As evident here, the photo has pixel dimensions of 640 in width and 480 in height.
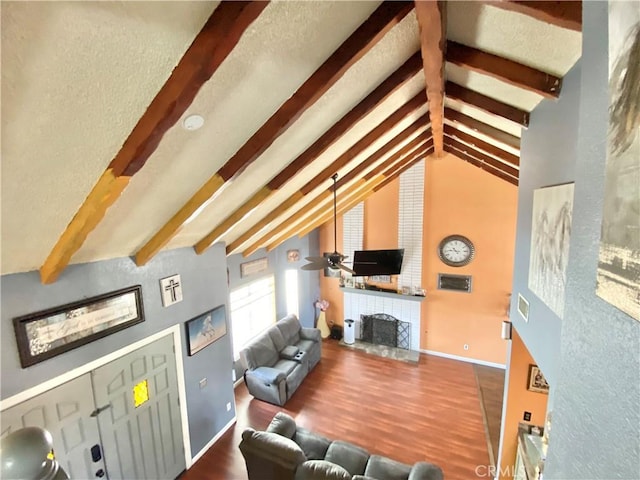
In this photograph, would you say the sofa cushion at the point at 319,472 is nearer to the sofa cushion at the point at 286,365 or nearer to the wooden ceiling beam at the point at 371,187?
the sofa cushion at the point at 286,365

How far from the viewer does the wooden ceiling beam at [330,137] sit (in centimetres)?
233

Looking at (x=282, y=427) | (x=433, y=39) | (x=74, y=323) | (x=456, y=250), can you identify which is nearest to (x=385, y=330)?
(x=456, y=250)

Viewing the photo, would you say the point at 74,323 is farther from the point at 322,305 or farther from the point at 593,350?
the point at 322,305

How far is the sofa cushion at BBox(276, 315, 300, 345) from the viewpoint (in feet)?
21.6

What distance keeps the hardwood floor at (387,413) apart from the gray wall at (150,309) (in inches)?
20.6

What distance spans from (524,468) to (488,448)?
1.52 metres

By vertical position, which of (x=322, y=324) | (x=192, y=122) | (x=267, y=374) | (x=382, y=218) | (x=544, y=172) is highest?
(x=192, y=122)

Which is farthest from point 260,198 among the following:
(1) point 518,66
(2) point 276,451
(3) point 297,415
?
(3) point 297,415

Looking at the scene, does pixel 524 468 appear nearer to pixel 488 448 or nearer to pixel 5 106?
pixel 488 448

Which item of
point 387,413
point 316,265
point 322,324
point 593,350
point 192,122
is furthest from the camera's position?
point 322,324

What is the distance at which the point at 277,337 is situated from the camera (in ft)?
20.8

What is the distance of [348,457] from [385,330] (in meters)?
4.19

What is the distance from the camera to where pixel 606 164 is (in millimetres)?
797

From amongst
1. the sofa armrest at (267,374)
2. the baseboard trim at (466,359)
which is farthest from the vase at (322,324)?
the sofa armrest at (267,374)
